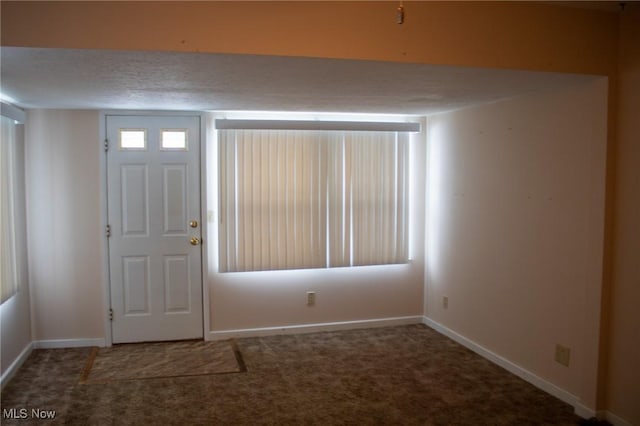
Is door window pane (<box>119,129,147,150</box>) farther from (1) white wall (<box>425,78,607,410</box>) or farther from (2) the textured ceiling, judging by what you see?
(1) white wall (<box>425,78,607,410</box>)

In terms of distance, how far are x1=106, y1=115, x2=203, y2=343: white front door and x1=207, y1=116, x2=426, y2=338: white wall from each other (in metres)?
0.17

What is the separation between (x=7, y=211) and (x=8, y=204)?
53 millimetres

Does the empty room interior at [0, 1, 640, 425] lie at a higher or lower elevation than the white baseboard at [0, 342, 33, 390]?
higher

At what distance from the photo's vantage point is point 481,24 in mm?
2816

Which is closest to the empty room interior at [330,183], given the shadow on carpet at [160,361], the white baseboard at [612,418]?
Result: the white baseboard at [612,418]

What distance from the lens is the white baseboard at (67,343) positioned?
4547 millimetres

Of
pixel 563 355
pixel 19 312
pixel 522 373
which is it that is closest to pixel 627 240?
pixel 563 355

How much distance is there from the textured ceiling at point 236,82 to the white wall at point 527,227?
260 millimetres

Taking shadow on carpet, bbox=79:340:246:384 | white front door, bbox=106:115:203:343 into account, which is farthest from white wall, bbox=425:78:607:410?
white front door, bbox=106:115:203:343

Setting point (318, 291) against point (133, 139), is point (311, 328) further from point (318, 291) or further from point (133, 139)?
point (133, 139)

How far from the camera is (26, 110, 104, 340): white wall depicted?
448 cm

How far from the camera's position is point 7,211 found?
12.5 feet

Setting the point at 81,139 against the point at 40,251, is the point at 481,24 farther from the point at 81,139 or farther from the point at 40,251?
the point at 40,251

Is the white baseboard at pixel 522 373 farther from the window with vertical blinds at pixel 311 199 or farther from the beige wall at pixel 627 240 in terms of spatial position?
the window with vertical blinds at pixel 311 199
